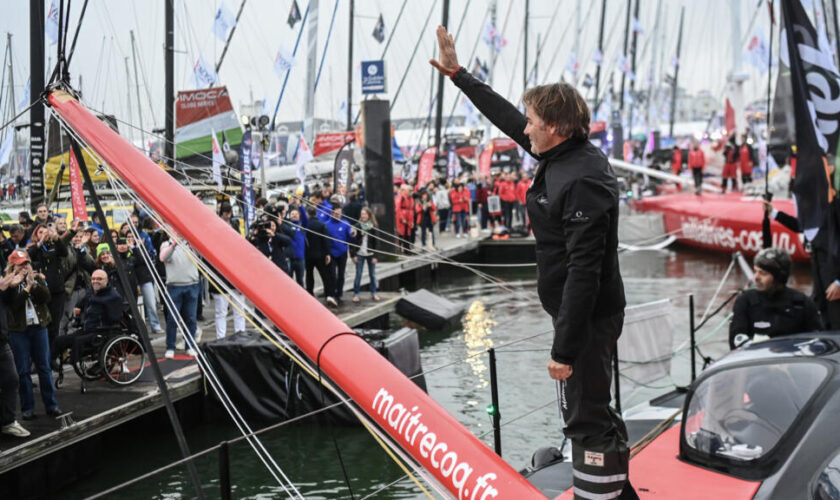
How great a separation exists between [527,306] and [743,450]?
525 inches

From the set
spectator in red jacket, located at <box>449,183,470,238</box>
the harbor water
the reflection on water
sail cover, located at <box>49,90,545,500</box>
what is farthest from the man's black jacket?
spectator in red jacket, located at <box>449,183,470,238</box>

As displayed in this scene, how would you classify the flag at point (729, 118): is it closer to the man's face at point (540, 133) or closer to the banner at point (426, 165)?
the banner at point (426, 165)

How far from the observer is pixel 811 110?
7246 mm

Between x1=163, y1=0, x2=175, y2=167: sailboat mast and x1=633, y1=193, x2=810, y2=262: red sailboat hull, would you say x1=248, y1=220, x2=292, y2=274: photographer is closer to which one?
x1=163, y1=0, x2=175, y2=167: sailboat mast

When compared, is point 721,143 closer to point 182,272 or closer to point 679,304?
point 679,304

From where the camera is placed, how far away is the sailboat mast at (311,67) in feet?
101

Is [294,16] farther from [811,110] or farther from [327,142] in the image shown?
[811,110]

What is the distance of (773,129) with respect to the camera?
8477 millimetres

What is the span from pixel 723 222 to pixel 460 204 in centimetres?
895

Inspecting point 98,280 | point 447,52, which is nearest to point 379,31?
point 98,280

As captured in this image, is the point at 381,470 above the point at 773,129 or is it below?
below

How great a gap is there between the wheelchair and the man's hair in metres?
8.06

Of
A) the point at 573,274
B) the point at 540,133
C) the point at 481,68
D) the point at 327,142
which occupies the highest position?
the point at 481,68

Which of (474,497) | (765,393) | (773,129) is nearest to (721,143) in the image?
(773,129)
